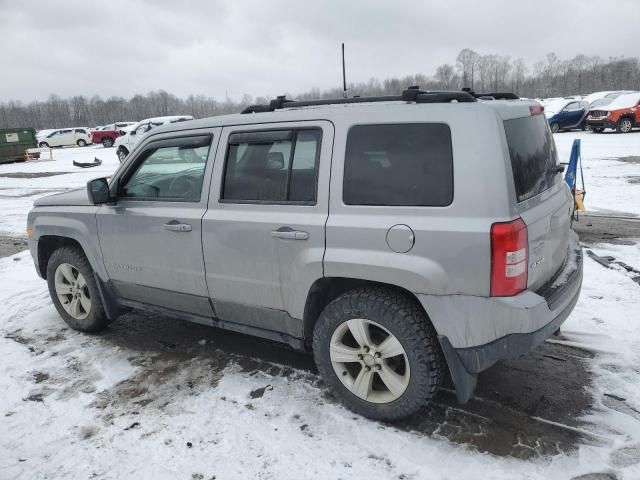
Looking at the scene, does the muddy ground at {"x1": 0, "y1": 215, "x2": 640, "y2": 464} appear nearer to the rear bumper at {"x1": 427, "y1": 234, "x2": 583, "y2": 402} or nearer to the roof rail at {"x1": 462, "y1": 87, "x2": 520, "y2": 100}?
the rear bumper at {"x1": 427, "y1": 234, "x2": 583, "y2": 402}

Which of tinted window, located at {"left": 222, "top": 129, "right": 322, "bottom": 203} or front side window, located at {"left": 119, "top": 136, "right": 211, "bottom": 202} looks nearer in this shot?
tinted window, located at {"left": 222, "top": 129, "right": 322, "bottom": 203}

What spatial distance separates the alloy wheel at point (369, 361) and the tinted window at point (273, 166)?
0.87 metres

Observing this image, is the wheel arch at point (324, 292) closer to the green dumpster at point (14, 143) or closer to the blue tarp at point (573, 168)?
the blue tarp at point (573, 168)

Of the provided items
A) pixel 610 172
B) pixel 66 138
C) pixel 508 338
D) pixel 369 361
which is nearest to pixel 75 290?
pixel 369 361

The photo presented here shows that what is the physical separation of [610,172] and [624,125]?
12.2 metres

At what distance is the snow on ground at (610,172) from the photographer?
362 inches

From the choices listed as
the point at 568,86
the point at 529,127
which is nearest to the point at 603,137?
the point at 529,127

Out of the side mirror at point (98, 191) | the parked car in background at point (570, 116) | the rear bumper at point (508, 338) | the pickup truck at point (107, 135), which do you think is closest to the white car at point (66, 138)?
the pickup truck at point (107, 135)

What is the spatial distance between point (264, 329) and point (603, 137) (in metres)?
22.2

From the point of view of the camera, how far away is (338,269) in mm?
2980

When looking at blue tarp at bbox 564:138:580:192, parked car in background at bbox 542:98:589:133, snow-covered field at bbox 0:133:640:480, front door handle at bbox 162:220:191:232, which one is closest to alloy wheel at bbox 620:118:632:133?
parked car in background at bbox 542:98:589:133

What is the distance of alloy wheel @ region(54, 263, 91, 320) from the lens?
4625mm

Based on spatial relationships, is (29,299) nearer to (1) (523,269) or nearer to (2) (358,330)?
(2) (358,330)

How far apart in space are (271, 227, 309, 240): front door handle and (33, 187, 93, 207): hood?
2065mm
